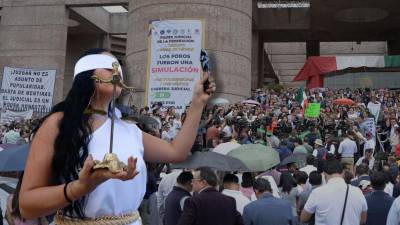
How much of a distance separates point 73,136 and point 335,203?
3.71 metres

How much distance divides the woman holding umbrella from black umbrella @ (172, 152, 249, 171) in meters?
4.40

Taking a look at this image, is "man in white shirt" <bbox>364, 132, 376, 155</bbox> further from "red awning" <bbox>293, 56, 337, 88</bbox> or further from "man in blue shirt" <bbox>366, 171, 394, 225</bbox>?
"red awning" <bbox>293, 56, 337, 88</bbox>

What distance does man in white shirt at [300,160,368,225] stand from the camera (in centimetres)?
491

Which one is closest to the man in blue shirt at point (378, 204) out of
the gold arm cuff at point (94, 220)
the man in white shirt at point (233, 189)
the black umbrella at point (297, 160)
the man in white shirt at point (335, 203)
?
the man in white shirt at point (335, 203)

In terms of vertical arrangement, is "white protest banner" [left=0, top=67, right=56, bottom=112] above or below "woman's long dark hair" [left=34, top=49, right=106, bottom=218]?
above

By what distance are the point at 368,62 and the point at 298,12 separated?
5.43 meters

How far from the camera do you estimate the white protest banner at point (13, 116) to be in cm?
1744

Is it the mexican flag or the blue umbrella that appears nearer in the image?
the blue umbrella

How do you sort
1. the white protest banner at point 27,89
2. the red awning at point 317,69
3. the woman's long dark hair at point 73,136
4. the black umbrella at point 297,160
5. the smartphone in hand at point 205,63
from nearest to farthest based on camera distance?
the woman's long dark hair at point 73,136
the smartphone in hand at point 205,63
the black umbrella at point 297,160
the white protest banner at point 27,89
the red awning at point 317,69

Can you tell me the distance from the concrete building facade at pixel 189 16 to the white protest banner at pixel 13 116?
3981mm

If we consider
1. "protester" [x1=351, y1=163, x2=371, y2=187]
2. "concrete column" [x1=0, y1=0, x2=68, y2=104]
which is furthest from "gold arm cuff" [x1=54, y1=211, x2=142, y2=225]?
"concrete column" [x1=0, y1=0, x2=68, y2=104]

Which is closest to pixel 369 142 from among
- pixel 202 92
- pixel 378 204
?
pixel 378 204

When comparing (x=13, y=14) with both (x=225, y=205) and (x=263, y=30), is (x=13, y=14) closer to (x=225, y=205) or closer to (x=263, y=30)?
(x=263, y=30)

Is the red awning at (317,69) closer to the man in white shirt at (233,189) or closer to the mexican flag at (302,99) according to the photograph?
the mexican flag at (302,99)
